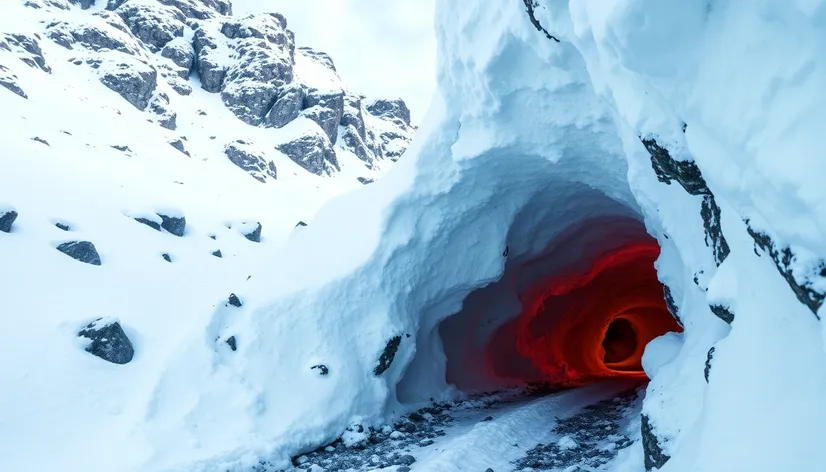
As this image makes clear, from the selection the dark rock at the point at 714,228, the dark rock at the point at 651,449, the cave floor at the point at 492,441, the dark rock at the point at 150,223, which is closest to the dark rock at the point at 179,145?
the dark rock at the point at 150,223

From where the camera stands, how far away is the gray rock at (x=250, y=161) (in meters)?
42.4

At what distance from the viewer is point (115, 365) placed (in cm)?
984

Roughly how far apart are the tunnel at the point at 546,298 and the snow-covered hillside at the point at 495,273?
108 mm

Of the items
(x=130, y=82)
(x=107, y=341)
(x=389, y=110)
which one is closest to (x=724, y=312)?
(x=107, y=341)

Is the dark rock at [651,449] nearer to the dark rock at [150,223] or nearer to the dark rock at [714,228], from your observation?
the dark rock at [714,228]

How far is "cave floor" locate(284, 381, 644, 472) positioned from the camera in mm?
7025

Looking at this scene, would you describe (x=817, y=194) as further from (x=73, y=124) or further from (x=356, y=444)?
(x=73, y=124)

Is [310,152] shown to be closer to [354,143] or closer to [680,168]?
[354,143]

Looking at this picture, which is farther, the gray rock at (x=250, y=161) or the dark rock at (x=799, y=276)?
the gray rock at (x=250, y=161)

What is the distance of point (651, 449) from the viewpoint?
5945 mm

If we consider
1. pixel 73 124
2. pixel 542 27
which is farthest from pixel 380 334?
pixel 73 124

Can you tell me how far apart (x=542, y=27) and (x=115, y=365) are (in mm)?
9495

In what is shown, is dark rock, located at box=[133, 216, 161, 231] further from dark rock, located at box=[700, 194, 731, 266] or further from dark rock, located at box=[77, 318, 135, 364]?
dark rock, located at box=[700, 194, 731, 266]

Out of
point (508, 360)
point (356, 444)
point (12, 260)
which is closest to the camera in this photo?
point (356, 444)
